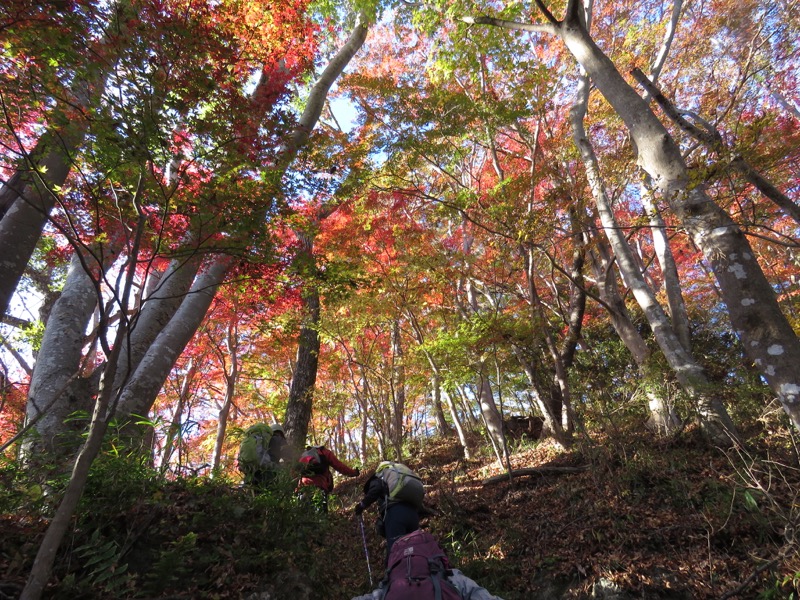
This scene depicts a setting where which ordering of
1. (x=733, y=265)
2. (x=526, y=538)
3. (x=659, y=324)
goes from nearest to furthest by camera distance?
(x=733, y=265) < (x=526, y=538) < (x=659, y=324)

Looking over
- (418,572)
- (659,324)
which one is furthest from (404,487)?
(659,324)

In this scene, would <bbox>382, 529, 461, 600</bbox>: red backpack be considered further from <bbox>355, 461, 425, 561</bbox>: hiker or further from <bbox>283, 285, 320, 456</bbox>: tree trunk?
<bbox>283, 285, 320, 456</bbox>: tree trunk

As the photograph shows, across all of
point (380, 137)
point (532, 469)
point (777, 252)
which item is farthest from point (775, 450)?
point (777, 252)

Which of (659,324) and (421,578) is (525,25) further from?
(421,578)

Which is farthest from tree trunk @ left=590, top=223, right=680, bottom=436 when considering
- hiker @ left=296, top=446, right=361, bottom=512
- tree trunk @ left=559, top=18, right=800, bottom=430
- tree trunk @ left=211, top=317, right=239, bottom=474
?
tree trunk @ left=211, top=317, right=239, bottom=474

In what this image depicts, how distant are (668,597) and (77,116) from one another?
7.05 metres

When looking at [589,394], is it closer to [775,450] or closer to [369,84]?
[775,450]

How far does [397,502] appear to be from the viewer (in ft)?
14.1

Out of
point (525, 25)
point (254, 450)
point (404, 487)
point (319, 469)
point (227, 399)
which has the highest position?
point (525, 25)

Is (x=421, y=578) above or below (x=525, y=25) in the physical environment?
below

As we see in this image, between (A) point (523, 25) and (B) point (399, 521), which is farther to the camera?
(A) point (523, 25)

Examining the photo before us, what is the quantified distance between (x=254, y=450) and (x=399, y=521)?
2.10 metres

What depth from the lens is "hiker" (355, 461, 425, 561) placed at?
4.12 meters

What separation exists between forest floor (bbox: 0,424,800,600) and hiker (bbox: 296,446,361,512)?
1.87 feet
